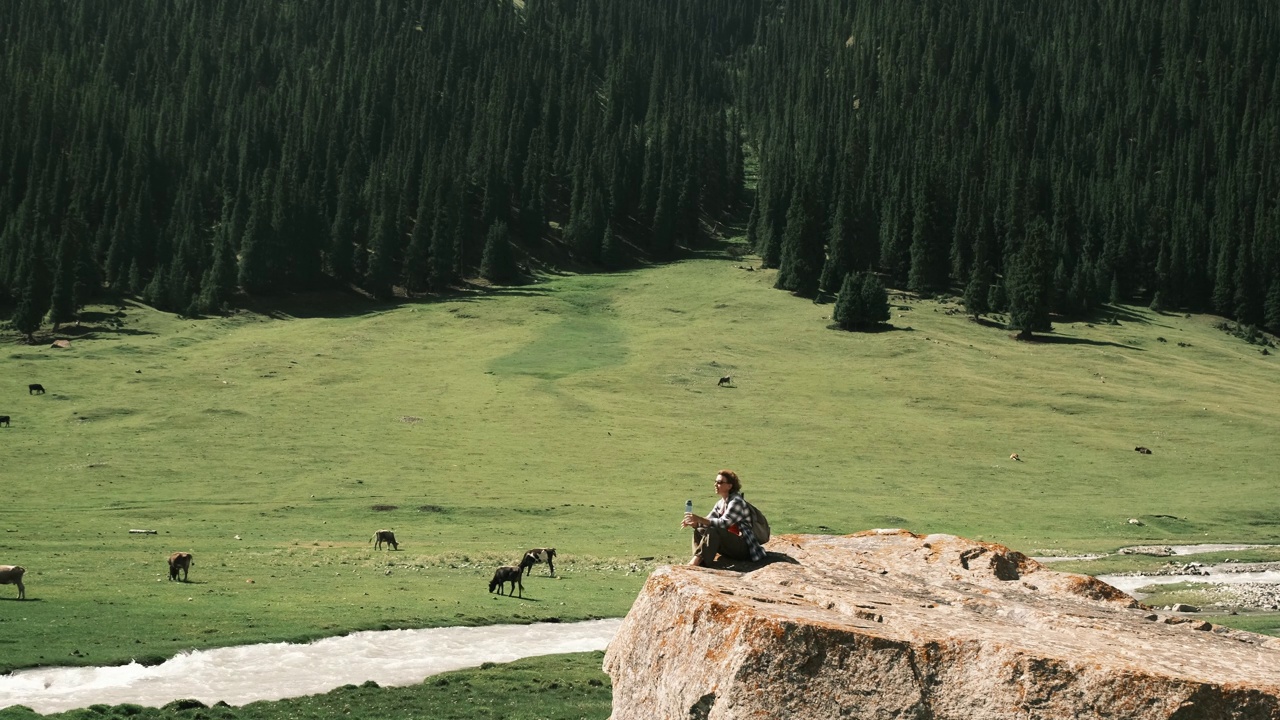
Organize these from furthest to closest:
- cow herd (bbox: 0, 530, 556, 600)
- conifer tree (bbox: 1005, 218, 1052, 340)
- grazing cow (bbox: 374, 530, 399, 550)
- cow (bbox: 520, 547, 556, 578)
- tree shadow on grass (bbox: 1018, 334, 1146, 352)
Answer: conifer tree (bbox: 1005, 218, 1052, 340) < tree shadow on grass (bbox: 1018, 334, 1146, 352) < grazing cow (bbox: 374, 530, 399, 550) < cow (bbox: 520, 547, 556, 578) < cow herd (bbox: 0, 530, 556, 600)

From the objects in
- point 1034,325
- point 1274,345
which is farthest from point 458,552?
point 1274,345

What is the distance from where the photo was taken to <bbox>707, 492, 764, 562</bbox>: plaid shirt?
13453 millimetres

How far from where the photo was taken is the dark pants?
13.4m

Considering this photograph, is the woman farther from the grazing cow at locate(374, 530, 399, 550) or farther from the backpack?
the grazing cow at locate(374, 530, 399, 550)

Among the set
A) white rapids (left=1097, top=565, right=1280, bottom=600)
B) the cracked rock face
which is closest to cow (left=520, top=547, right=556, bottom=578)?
white rapids (left=1097, top=565, right=1280, bottom=600)

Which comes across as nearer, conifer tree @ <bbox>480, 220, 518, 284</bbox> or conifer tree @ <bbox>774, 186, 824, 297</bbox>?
conifer tree @ <bbox>774, 186, 824, 297</bbox>

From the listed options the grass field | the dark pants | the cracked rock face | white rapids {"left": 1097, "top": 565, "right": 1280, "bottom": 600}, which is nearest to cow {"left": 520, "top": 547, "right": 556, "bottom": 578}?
the grass field

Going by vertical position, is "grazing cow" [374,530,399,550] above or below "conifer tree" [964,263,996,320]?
below

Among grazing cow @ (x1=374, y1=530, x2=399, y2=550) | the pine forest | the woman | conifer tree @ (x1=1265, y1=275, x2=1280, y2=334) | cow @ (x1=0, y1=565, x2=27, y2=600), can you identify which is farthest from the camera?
conifer tree @ (x1=1265, y1=275, x2=1280, y2=334)

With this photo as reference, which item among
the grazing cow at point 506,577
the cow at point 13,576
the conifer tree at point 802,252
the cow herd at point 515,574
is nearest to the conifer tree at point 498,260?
the conifer tree at point 802,252

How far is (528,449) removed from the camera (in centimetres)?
7175

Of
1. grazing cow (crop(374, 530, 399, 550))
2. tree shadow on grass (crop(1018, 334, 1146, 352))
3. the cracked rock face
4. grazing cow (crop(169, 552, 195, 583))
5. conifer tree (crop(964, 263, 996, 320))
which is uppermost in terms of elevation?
conifer tree (crop(964, 263, 996, 320))

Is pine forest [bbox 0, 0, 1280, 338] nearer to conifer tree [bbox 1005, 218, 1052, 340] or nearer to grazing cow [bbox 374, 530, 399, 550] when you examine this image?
conifer tree [bbox 1005, 218, 1052, 340]

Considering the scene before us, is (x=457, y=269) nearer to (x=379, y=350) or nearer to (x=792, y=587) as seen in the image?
(x=379, y=350)
